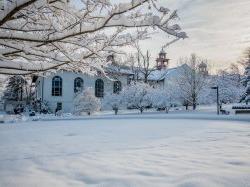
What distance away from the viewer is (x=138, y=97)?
37875 mm

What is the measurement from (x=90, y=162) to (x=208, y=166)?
7.30ft

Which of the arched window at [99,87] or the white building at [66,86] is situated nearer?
the white building at [66,86]

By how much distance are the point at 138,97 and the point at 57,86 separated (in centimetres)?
1255

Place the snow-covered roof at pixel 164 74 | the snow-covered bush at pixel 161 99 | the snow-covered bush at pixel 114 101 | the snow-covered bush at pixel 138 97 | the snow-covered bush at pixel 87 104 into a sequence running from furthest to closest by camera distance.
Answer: the snow-covered roof at pixel 164 74 → the snow-covered bush at pixel 114 101 → the snow-covered bush at pixel 161 99 → the snow-covered bush at pixel 138 97 → the snow-covered bush at pixel 87 104

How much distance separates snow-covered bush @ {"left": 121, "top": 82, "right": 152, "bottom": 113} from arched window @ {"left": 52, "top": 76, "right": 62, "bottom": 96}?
10.3 metres

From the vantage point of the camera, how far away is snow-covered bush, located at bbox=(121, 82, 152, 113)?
3781 cm

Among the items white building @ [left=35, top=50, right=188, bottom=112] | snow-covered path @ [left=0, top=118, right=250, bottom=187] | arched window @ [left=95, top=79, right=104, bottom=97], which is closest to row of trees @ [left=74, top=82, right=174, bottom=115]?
white building @ [left=35, top=50, right=188, bottom=112]

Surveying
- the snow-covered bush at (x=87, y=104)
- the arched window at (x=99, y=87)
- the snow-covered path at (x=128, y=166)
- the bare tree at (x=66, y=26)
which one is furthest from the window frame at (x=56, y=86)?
the bare tree at (x=66, y=26)

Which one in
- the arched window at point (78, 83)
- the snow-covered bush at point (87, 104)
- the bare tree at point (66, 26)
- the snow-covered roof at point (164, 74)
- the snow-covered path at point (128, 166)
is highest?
the snow-covered roof at point (164, 74)

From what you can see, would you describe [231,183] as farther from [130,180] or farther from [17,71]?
[17,71]

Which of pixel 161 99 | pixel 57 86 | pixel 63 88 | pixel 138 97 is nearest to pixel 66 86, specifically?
pixel 63 88

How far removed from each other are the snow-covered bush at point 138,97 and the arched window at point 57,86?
33.9ft

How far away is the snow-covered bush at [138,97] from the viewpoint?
37.8 metres

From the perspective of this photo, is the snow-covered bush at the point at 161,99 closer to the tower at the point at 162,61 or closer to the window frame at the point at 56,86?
the window frame at the point at 56,86
